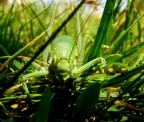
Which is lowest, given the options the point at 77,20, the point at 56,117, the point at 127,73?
the point at 56,117

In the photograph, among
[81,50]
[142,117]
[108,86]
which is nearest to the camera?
[142,117]

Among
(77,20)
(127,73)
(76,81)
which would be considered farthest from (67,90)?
(77,20)

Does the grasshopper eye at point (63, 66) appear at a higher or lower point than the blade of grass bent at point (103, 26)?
lower

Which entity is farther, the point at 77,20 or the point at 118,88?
the point at 77,20

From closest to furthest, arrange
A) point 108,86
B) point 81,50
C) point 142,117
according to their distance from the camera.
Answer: point 142,117 < point 108,86 < point 81,50

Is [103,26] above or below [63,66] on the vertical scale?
above

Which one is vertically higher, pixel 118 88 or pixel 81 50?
pixel 81 50

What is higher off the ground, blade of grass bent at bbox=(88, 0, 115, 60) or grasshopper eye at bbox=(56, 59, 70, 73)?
blade of grass bent at bbox=(88, 0, 115, 60)

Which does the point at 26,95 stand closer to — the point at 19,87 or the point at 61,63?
the point at 19,87
